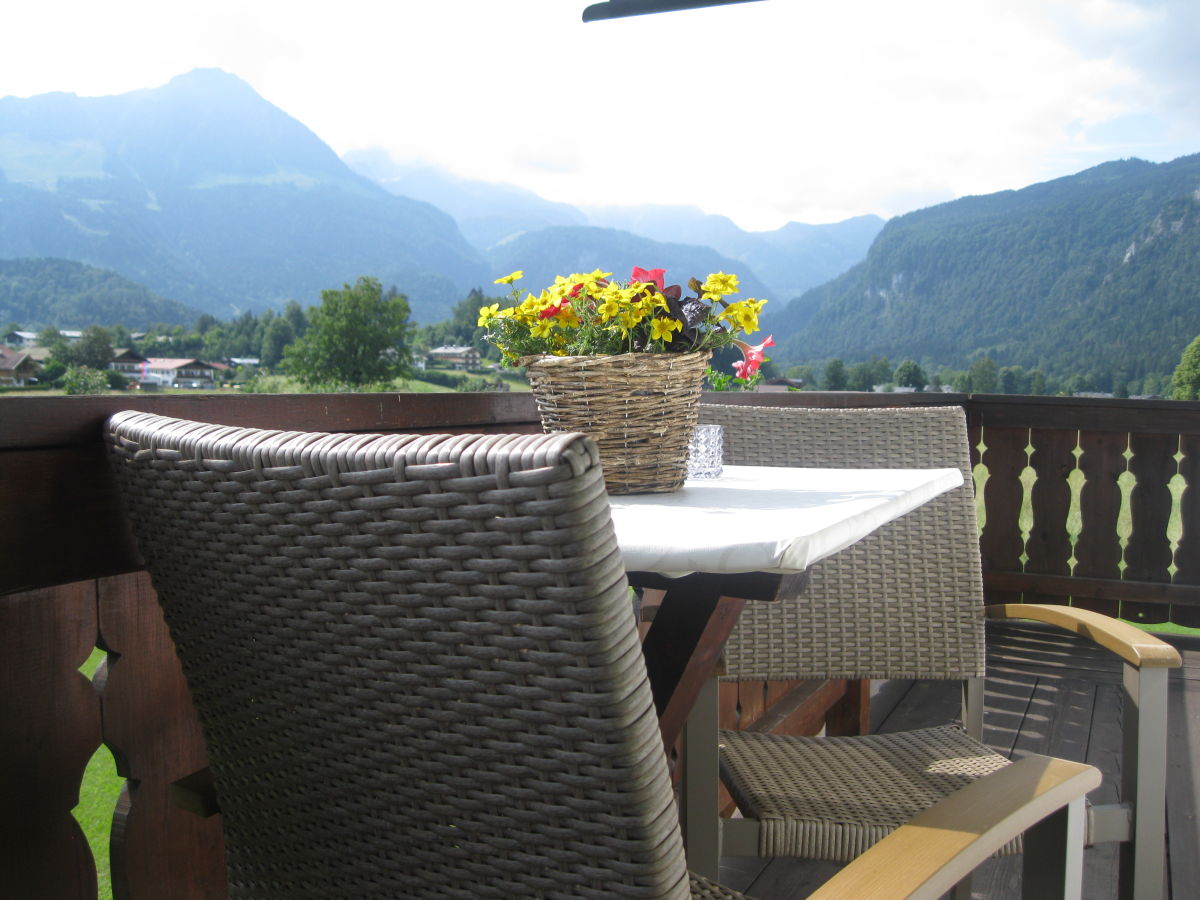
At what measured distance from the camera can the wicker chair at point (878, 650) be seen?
47.5 inches

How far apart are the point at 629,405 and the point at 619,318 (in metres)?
0.11

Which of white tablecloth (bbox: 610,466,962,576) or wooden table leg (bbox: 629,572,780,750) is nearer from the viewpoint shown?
white tablecloth (bbox: 610,466,962,576)

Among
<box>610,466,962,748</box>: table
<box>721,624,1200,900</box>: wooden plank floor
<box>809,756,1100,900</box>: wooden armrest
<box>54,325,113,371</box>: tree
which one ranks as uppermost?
<box>54,325,113,371</box>: tree

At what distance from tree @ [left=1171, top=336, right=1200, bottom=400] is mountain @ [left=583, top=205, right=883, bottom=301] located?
5692cm

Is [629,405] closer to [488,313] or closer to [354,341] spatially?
[488,313]

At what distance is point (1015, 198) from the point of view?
30.4 metres

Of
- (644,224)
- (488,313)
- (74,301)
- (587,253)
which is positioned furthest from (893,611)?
(644,224)

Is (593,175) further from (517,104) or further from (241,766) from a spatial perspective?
(241,766)

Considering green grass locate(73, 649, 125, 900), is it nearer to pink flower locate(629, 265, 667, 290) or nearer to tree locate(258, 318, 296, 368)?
pink flower locate(629, 265, 667, 290)

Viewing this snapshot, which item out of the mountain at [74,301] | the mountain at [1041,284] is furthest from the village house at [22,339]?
the mountain at [1041,284]

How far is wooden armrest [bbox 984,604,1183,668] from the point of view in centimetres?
119

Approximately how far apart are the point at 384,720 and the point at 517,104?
336 ft

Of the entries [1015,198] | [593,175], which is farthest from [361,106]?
[1015,198]

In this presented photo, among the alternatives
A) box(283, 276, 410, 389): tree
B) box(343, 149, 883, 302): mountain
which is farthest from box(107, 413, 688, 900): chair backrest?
box(343, 149, 883, 302): mountain
